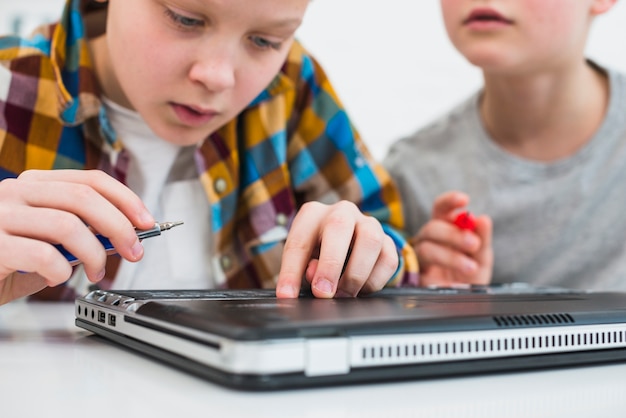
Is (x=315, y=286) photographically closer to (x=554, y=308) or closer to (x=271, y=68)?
(x=554, y=308)

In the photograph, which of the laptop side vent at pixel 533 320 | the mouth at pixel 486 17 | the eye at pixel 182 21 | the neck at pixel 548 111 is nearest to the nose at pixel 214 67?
the eye at pixel 182 21

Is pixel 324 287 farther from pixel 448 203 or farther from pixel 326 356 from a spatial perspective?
pixel 448 203

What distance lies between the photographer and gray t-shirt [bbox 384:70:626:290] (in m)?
1.25

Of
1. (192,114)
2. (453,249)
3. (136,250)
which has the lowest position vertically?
(136,250)

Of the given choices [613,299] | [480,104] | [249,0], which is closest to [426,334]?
[613,299]

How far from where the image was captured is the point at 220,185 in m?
1.03

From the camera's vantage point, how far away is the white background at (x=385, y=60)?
234 centimetres

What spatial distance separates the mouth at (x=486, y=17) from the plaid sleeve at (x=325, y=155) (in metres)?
0.27

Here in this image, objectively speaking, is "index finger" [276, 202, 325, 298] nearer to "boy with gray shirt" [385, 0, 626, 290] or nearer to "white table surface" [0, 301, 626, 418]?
"white table surface" [0, 301, 626, 418]

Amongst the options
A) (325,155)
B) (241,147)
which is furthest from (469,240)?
(241,147)

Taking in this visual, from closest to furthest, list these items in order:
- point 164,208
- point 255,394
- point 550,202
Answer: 1. point 255,394
2. point 164,208
3. point 550,202

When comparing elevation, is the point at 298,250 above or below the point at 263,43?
below

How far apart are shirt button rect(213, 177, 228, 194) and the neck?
22.9 inches

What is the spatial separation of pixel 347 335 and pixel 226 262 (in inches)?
25.2
